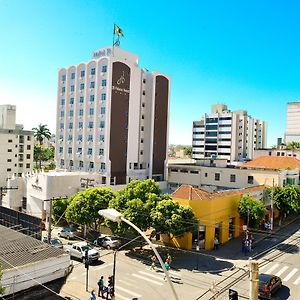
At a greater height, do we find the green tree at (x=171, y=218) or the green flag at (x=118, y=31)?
the green flag at (x=118, y=31)

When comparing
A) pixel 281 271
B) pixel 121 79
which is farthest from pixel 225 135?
pixel 281 271

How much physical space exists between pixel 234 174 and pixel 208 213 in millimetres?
22712

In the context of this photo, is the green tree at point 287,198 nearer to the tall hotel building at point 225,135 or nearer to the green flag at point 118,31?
the green flag at point 118,31

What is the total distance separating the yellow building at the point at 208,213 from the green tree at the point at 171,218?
3029mm

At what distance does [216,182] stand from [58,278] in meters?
43.4

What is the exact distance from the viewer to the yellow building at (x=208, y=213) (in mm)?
36156

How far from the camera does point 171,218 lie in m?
31.9

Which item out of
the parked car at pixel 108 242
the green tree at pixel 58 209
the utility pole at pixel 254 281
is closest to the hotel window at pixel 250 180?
the parked car at pixel 108 242

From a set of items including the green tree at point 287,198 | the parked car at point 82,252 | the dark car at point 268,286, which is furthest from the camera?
the green tree at point 287,198

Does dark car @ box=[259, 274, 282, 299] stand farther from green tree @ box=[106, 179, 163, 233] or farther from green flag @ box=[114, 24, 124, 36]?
green flag @ box=[114, 24, 124, 36]

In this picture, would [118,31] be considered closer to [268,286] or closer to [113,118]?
[113,118]

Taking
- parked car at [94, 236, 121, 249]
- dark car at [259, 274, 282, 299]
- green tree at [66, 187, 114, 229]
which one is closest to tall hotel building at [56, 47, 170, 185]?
green tree at [66, 187, 114, 229]

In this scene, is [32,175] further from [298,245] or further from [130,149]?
[298,245]

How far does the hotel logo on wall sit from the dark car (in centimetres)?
4270
